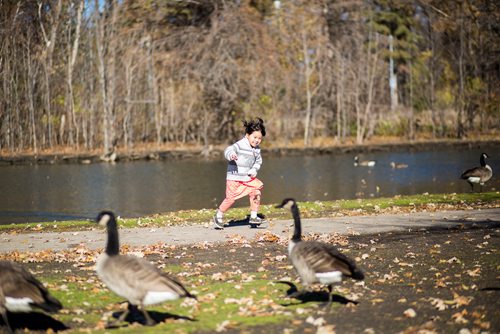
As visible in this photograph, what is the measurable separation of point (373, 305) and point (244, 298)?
1.73 metres

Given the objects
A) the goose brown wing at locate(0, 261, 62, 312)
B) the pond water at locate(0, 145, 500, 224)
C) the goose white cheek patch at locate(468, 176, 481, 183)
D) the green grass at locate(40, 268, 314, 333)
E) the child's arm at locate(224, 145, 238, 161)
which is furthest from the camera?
the pond water at locate(0, 145, 500, 224)

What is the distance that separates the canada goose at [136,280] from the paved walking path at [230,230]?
20.1 ft

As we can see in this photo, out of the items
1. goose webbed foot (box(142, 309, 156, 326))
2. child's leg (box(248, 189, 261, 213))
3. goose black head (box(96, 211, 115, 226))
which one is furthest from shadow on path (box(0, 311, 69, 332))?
child's leg (box(248, 189, 261, 213))

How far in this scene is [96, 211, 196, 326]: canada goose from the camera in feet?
27.0

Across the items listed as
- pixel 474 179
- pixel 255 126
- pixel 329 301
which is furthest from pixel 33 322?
pixel 474 179

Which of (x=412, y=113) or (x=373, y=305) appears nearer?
(x=373, y=305)

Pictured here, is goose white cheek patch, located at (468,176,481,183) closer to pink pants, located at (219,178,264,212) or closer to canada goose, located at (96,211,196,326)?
pink pants, located at (219,178,264,212)

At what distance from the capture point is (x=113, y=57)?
57750mm

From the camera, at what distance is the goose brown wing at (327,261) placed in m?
8.92

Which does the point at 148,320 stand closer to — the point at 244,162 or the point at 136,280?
the point at 136,280

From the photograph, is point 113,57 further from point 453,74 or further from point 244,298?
point 244,298

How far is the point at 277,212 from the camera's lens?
66.1ft

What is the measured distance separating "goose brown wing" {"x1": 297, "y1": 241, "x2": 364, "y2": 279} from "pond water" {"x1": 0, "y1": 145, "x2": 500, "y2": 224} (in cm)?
1647

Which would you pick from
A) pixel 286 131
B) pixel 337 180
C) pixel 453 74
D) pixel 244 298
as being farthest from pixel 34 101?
pixel 244 298
